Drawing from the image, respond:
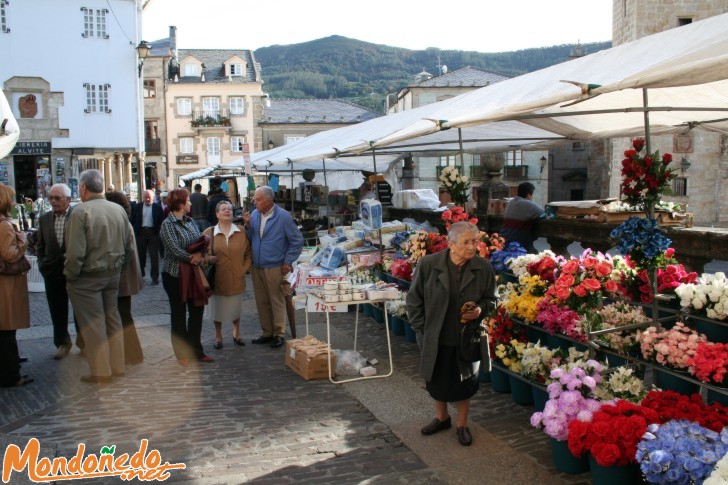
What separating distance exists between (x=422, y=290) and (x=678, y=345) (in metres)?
1.79

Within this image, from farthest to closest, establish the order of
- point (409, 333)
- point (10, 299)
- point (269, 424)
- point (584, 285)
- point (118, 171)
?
point (118, 171) < point (409, 333) < point (10, 299) < point (269, 424) < point (584, 285)

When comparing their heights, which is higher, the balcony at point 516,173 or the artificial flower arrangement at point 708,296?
the balcony at point 516,173

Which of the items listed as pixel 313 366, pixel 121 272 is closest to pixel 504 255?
pixel 313 366

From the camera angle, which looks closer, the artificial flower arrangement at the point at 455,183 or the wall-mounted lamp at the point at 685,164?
the artificial flower arrangement at the point at 455,183

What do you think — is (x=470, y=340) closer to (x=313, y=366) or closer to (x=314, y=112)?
(x=313, y=366)

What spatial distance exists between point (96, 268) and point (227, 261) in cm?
177

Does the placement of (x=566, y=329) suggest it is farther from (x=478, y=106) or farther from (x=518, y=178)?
(x=518, y=178)

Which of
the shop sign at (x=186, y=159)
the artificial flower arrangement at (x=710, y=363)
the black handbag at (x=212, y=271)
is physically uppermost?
the shop sign at (x=186, y=159)

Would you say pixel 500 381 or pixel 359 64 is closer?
pixel 500 381

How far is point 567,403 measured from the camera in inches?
184

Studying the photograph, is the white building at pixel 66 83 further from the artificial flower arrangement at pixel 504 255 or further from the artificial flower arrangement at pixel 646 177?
the artificial flower arrangement at pixel 646 177

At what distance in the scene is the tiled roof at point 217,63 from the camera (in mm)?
61125

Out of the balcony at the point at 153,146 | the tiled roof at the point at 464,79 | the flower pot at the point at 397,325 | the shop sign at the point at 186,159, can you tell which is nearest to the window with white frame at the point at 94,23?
the balcony at the point at 153,146

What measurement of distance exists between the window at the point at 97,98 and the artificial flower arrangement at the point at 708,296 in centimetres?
3138
